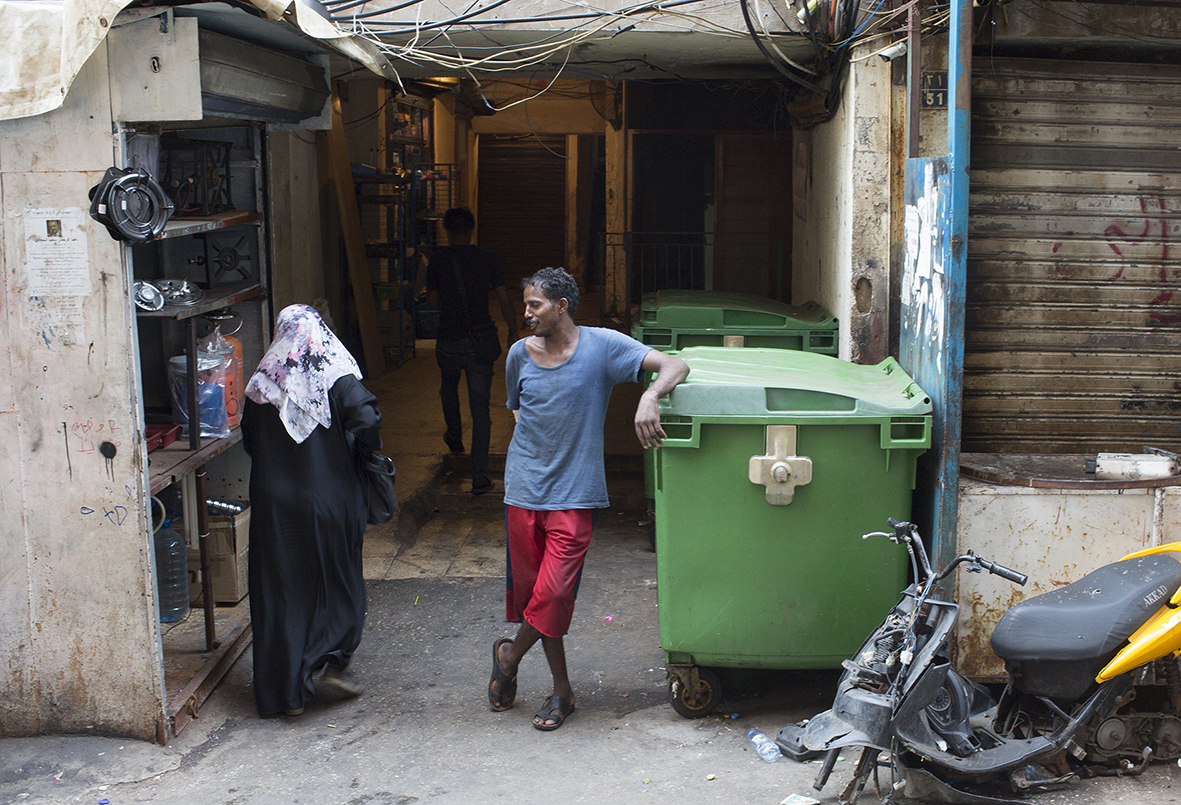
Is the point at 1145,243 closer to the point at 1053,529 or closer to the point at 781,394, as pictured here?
the point at 1053,529

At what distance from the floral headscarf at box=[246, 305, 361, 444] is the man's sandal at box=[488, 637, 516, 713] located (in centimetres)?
113

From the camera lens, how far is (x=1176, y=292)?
4703 mm

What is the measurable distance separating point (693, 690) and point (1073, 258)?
2518 millimetres

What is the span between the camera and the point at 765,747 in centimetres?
381

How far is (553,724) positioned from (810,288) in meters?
3.73

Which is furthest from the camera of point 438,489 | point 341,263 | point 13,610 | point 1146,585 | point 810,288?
point 341,263

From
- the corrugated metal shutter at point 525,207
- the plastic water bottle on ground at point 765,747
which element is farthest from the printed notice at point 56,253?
the corrugated metal shutter at point 525,207

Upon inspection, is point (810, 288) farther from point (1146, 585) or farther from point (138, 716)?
point (138, 716)

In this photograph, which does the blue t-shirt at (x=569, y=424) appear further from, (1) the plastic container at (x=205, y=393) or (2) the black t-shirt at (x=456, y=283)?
(2) the black t-shirt at (x=456, y=283)

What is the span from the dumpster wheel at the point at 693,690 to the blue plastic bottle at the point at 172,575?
7.99ft

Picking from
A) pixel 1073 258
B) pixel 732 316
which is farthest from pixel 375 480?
pixel 1073 258

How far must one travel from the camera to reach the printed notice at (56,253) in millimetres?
3646

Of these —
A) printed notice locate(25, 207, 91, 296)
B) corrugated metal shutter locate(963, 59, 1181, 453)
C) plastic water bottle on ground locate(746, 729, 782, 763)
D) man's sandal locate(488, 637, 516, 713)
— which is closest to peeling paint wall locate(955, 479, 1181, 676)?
corrugated metal shutter locate(963, 59, 1181, 453)

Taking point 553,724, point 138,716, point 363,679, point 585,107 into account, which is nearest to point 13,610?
point 138,716
